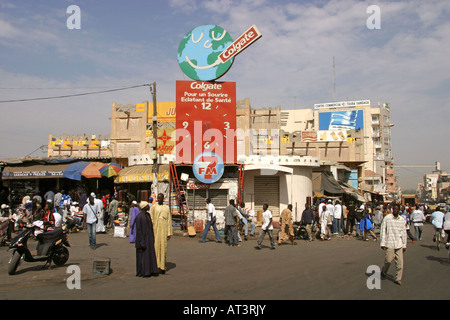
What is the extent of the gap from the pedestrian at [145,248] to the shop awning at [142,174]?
8091mm

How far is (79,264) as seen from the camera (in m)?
9.41

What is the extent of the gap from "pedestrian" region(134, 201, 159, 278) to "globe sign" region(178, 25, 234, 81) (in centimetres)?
987

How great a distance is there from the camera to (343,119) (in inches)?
2373

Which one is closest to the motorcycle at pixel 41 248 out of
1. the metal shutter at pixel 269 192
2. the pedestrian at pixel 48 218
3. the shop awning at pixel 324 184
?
the pedestrian at pixel 48 218

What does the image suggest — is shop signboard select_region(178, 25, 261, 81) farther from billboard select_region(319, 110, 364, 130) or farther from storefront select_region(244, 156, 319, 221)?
billboard select_region(319, 110, 364, 130)

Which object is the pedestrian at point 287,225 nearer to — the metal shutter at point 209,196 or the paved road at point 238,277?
the paved road at point 238,277

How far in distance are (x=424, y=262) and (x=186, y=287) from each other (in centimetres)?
702

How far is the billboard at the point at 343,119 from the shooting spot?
59688mm

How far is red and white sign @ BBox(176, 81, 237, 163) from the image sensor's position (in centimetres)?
1625

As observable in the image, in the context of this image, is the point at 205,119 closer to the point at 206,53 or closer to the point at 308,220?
the point at 206,53

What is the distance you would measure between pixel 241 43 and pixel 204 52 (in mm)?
1742

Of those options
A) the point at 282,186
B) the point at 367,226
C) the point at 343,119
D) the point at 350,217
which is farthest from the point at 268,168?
the point at 343,119

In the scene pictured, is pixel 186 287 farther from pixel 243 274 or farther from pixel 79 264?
pixel 79 264

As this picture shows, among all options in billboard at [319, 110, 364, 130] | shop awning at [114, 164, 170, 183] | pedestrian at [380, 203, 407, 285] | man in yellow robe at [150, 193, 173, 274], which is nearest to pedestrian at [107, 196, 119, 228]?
shop awning at [114, 164, 170, 183]
